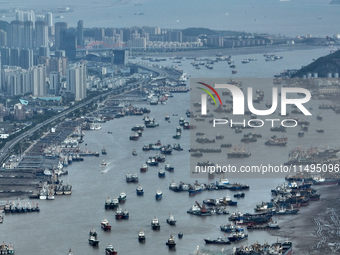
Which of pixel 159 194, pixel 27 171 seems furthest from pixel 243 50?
pixel 159 194

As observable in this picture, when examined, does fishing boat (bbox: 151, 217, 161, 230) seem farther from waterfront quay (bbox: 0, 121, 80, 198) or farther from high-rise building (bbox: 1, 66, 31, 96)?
high-rise building (bbox: 1, 66, 31, 96)

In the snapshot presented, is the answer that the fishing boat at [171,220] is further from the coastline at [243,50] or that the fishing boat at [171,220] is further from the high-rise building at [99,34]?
the high-rise building at [99,34]

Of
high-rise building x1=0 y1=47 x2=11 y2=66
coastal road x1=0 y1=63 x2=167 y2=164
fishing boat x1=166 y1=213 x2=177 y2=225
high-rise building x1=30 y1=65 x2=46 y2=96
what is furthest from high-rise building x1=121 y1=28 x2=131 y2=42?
fishing boat x1=166 y1=213 x2=177 y2=225

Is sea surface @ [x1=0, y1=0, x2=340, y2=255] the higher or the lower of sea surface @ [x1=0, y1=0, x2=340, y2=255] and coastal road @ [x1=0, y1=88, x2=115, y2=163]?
the lower

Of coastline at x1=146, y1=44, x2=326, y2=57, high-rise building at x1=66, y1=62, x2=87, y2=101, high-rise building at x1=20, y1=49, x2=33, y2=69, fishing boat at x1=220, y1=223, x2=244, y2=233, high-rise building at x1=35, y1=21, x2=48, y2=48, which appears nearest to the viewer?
fishing boat at x1=220, y1=223, x2=244, y2=233

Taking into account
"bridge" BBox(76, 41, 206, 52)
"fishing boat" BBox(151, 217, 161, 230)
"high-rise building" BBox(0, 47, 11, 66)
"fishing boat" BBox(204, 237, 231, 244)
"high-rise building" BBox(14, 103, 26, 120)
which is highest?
"high-rise building" BBox(0, 47, 11, 66)

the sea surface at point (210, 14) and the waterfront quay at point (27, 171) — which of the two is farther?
the sea surface at point (210, 14)

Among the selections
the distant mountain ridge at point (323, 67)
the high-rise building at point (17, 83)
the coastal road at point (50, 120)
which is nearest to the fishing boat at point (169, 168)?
the coastal road at point (50, 120)
